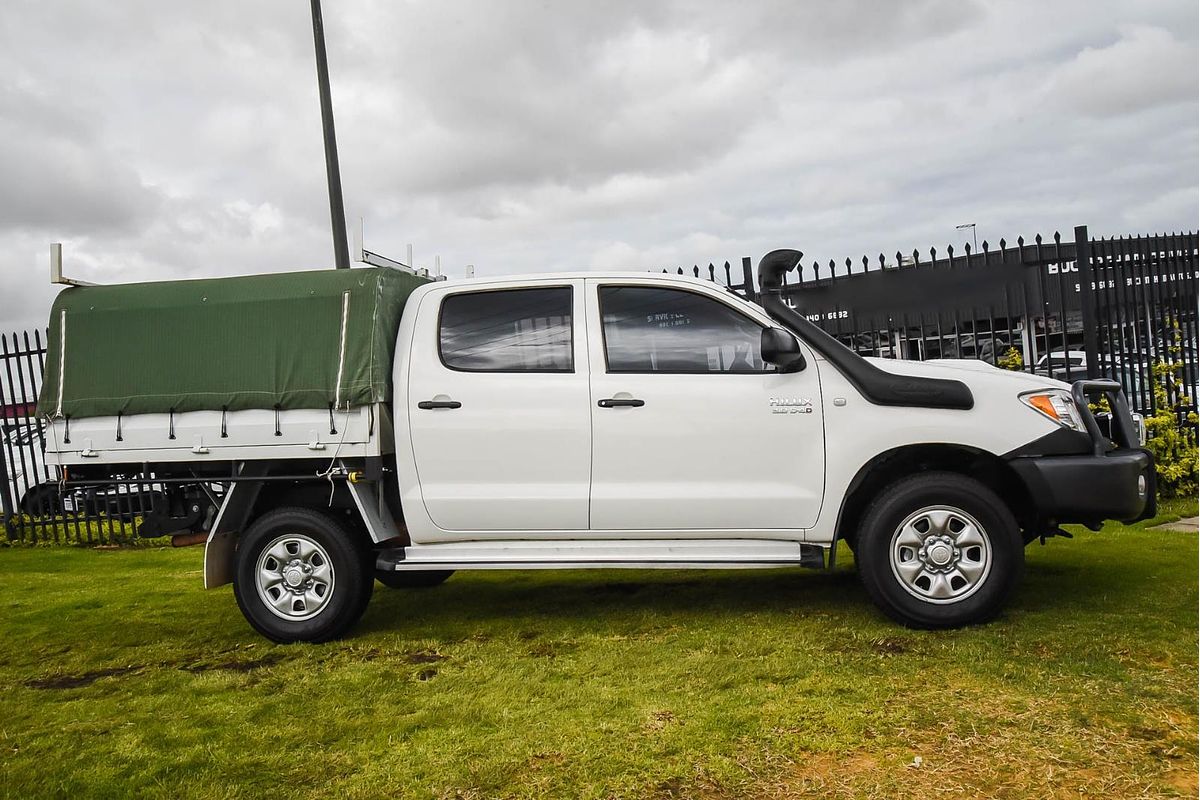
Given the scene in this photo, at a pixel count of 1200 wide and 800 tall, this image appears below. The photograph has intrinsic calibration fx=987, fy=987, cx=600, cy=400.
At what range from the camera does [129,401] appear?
560 centimetres

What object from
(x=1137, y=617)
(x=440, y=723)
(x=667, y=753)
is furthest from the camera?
(x=1137, y=617)

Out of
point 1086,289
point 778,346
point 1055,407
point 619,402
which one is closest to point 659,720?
point 619,402

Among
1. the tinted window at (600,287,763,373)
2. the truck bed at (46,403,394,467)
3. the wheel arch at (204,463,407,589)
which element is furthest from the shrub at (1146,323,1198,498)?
the truck bed at (46,403,394,467)

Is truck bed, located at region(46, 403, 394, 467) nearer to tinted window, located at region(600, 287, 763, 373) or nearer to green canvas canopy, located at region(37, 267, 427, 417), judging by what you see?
green canvas canopy, located at region(37, 267, 427, 417)

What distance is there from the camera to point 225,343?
18.4 feet

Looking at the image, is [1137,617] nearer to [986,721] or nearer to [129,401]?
[986,721]

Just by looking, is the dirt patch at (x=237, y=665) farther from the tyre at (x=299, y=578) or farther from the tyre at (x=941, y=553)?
the tyre at (x=941, y=553)

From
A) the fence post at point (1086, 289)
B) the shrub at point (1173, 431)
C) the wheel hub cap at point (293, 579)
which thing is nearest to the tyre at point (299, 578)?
the wheel hub cap at point (293, 579)

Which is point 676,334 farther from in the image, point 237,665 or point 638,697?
point 237,665

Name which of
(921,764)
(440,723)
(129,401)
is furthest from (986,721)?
(129,401)

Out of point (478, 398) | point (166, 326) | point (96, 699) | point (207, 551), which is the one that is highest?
point (166, 326)

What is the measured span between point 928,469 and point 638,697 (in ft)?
7.03

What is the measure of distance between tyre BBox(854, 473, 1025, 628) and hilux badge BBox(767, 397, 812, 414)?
0.61 metres

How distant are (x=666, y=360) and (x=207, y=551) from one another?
2.87m
